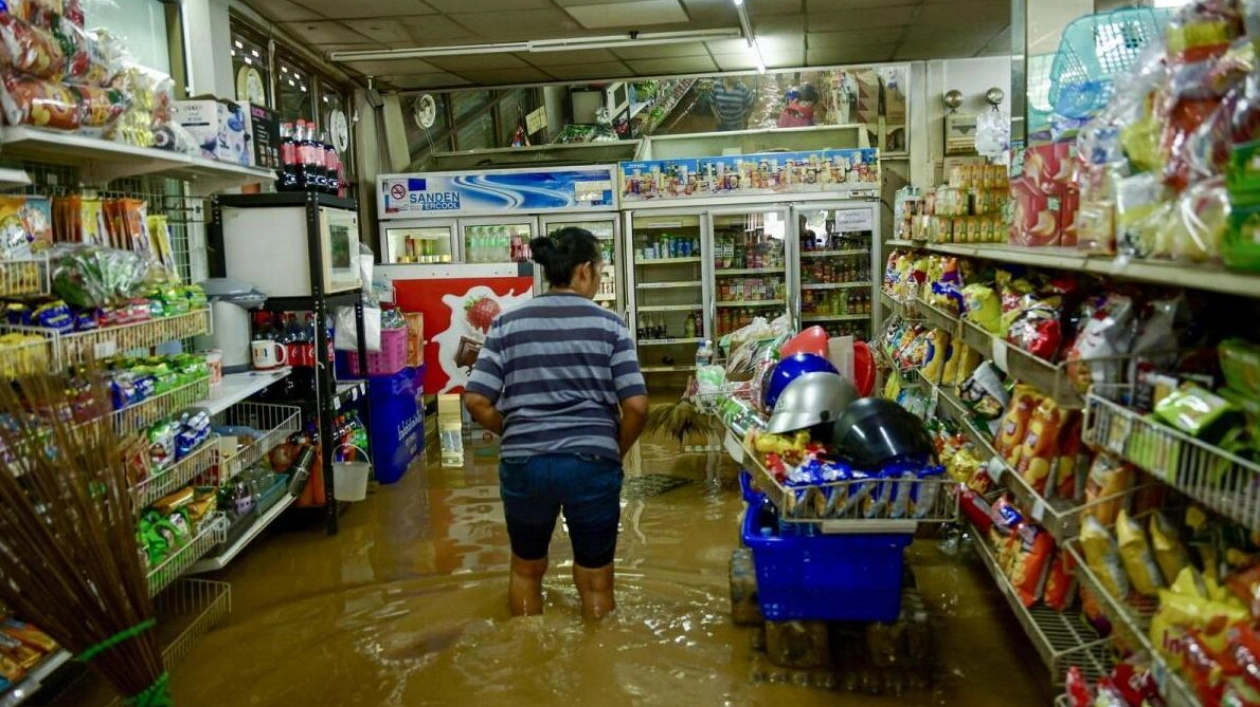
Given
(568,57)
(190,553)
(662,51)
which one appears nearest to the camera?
(190,553)

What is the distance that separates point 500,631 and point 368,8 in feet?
14.2

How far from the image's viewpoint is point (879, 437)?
286cm

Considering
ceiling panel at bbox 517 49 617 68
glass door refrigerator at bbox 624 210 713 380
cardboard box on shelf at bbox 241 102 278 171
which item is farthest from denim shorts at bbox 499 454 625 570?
ceiling panel at bbox 517 49 617 68

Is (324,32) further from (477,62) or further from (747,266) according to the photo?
(747,266)

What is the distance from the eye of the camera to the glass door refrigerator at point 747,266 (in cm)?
833

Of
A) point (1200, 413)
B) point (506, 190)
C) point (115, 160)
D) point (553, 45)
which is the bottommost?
point (1200, 413)

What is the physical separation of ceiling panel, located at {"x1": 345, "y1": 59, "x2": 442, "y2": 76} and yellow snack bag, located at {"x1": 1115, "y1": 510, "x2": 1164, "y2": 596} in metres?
6.84

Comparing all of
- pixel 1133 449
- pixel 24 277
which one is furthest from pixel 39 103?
pixel 1133 449

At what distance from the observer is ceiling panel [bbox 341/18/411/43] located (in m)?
6.56

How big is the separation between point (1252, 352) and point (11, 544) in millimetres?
2382

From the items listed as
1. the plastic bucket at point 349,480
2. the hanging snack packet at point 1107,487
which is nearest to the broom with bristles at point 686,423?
the plastic bucket at point 349,480

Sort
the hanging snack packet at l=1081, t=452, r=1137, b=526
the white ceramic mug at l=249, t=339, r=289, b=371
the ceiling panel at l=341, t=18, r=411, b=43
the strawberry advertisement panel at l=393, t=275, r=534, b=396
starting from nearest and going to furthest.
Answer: the hanging snack packet at l=1081, t=452, r=1137, b=526, the white ceramic mug at l=249, t=339, r=289, b=371, the ceiling panel at l=341, t=18, r=411, b=43, the strawberry advertisement panel at l=393, t=275, r=534, b=396

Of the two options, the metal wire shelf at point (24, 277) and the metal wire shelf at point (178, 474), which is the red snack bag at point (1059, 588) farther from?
the metal wire shelf at point (24, 277)

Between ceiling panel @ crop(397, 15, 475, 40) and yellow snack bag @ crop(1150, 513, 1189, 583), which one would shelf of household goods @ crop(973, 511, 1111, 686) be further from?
ceiling panel @ crop(397, 15, 475, 40)
